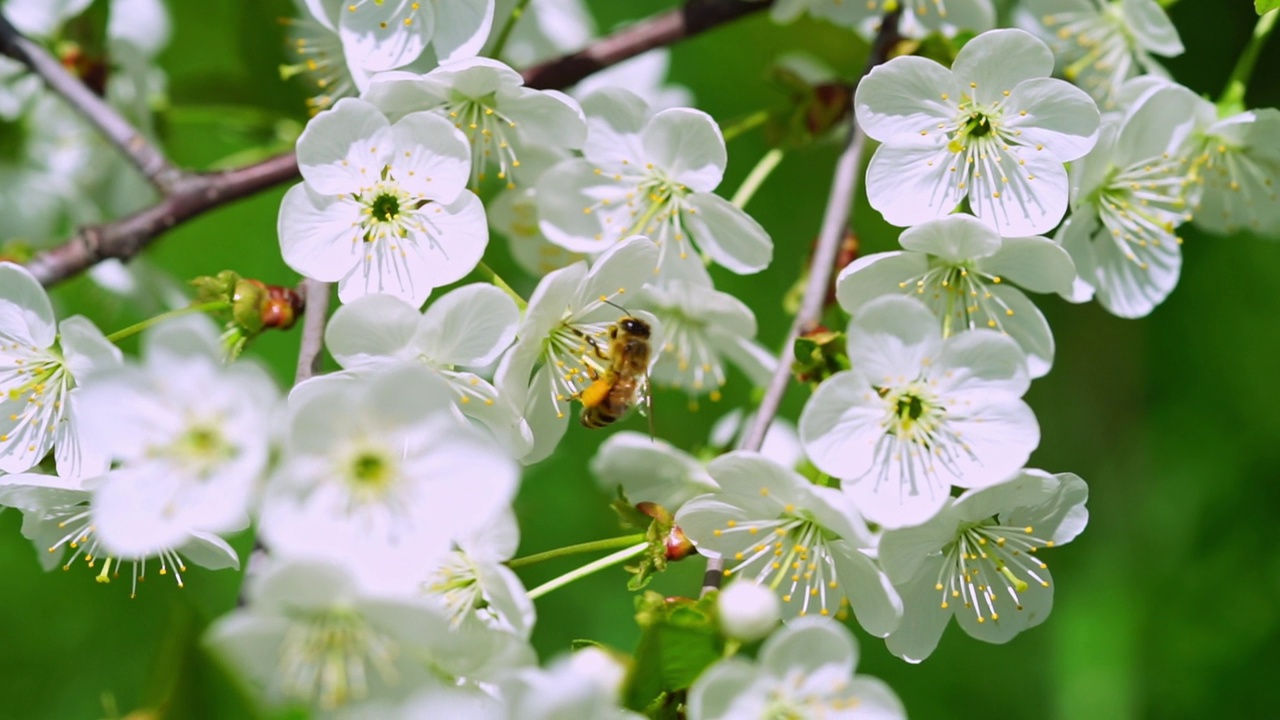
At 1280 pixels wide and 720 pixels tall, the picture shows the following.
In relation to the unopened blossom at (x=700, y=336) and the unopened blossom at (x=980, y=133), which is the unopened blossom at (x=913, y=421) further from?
the unopened blossom at (x=700, y=336)

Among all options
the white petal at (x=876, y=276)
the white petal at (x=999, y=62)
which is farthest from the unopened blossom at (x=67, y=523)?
the white petal at (x=999, y=62)

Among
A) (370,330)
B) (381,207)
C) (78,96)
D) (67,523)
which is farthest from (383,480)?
(78,96)

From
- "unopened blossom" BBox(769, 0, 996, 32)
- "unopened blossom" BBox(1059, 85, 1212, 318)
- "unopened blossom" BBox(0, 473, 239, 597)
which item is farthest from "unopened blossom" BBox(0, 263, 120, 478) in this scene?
"unopened blossom" BBox(1059, 85, 1212, 318)

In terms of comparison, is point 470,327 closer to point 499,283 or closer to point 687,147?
Answer: point 499,283

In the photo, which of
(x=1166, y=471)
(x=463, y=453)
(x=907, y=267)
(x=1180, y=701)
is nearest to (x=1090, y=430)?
(x=1166, y=471)

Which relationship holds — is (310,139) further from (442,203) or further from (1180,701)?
(1180,701)
